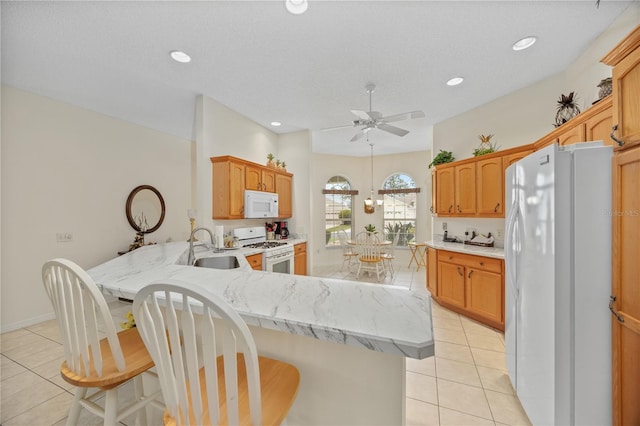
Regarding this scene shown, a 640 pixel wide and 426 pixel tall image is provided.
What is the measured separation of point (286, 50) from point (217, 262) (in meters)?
2.35

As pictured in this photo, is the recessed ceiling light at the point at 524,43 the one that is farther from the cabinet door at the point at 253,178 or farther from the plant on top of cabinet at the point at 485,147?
the cabinet door at the point at 253,178

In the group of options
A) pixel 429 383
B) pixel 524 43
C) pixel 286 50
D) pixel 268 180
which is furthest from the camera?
pixel 268 180

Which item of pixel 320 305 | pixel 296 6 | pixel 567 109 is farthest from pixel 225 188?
pixel 567 109

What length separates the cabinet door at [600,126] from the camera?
175cm

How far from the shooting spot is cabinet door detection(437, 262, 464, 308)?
318 centimetres

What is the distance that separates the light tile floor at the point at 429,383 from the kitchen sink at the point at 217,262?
118 cm

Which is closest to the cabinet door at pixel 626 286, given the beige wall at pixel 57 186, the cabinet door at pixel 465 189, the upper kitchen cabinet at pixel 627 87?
the upper kitchen cabinet at pixel 627 87

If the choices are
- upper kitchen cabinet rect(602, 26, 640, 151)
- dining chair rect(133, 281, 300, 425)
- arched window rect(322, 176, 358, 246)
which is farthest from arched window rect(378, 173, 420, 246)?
dining chair rect(133, 281, 300, 425)

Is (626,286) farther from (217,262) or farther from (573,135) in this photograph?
(217,262)

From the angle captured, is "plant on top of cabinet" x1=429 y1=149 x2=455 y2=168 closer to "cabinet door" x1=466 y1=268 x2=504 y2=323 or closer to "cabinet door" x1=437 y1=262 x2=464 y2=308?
"cabinet door" x1=437 y1=262 x2=464 y2=308

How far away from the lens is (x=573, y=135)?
7.07 ft

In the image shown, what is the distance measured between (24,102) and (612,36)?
612 cm

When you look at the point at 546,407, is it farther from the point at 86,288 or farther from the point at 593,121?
the point at 86,288

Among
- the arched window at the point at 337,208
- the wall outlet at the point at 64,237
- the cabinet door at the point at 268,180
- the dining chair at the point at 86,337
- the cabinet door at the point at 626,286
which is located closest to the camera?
the dining chair at the point at 86,337
